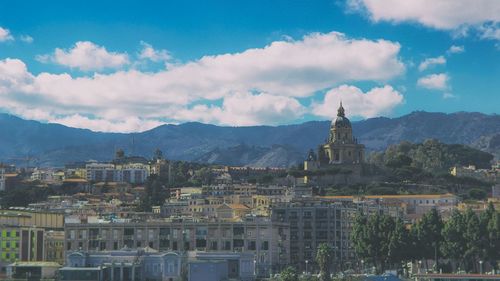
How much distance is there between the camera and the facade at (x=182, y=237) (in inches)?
3826

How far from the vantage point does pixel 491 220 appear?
8806cm

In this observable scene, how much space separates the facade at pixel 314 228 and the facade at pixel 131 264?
1029 inches

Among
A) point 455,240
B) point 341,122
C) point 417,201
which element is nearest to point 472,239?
point 455,240

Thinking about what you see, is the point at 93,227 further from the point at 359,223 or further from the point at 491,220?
the point at 491,220

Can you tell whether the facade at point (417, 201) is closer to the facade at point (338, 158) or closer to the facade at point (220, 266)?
the facade at point (338, 158)

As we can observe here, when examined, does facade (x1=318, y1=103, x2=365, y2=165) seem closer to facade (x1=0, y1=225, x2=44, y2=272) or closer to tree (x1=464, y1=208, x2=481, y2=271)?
tree (x1=464, y1=208, x2=481, y2=271)

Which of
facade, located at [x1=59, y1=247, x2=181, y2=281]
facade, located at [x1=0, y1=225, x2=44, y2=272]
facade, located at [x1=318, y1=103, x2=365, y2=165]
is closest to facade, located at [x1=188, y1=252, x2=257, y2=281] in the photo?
facade, located at [x1=59, y1=247, x2=181, y2=281]

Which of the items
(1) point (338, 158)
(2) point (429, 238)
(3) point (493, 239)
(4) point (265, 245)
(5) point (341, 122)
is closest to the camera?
(3) point (493, 239)

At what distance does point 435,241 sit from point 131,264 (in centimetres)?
2777

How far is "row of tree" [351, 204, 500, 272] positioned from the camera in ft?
288

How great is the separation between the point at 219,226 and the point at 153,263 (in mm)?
12552

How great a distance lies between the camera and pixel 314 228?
4446 inches

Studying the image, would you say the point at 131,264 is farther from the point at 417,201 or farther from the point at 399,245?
the point at 417,201

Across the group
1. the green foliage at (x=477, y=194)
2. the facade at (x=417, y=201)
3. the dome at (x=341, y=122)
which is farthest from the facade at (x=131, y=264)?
the dome at (x=341, y=122)
